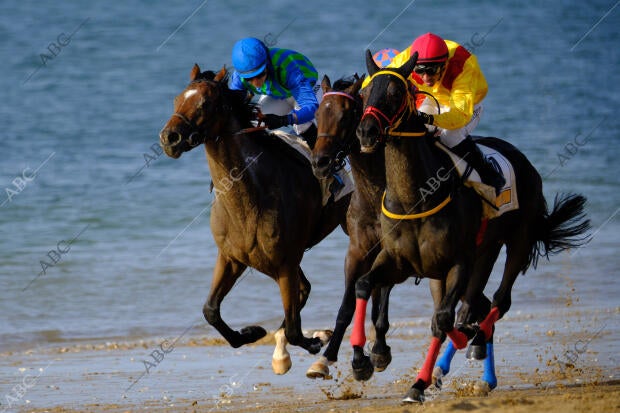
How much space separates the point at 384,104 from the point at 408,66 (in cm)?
36

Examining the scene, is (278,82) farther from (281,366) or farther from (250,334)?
(281,366)

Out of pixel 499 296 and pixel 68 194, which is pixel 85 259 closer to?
pixel 68 194

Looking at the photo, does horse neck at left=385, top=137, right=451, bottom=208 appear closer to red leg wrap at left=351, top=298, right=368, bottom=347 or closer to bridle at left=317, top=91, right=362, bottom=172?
bridle at left=317, top=91, right=362, bottom=172

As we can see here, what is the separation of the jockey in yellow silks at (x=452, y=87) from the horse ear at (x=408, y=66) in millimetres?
432

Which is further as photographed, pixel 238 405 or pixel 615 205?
pixel 615 205

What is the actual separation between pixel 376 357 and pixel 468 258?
949 millimetres

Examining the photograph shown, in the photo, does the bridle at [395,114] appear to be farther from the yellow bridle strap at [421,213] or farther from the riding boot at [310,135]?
the riding boot at [310,135]

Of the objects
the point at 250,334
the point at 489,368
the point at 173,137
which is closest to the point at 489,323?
the point at 489,368

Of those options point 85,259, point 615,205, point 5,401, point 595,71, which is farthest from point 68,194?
point 595,71

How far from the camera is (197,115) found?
7.56 m

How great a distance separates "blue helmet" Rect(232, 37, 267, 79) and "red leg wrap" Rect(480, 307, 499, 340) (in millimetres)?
2262

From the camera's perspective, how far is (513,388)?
326 inches

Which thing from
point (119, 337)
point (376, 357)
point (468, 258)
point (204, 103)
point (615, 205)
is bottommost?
point (615, 205)

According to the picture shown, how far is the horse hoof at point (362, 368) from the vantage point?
291 inches
